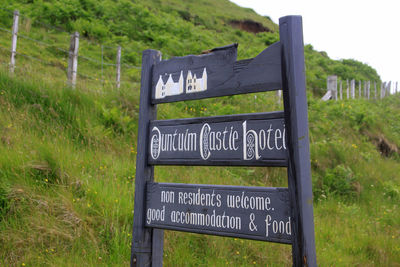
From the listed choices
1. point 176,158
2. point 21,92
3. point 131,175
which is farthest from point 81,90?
point 176,158

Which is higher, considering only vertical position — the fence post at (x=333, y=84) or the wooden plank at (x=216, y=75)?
the fence post at (x=333, y=84)

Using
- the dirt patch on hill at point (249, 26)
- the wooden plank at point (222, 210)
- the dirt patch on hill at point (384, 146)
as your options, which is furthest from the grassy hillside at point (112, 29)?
the wooden plank at point (222, 210)

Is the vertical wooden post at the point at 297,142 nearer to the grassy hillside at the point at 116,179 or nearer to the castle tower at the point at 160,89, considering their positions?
the castle tower at the point at 160,89

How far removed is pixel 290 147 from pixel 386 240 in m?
3.21

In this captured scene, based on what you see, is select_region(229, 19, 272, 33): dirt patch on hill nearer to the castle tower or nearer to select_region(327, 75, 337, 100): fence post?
select_region(327, 75, 337, 100): fence post

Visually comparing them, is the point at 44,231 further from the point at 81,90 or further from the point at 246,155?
the point at 81,90

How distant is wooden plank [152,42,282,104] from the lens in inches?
76.6

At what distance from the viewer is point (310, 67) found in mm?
17547

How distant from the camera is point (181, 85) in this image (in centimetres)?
230

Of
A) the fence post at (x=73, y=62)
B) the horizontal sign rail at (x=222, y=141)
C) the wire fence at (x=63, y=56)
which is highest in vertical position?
the wire fence at (x=63, y=56)

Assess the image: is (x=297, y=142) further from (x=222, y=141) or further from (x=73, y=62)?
(x=73, y=62)

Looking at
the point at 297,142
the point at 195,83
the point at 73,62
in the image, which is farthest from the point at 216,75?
the point at 73,62

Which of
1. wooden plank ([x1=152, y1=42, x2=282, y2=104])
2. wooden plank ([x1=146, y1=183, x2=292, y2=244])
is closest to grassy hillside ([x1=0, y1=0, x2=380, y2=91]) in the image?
wooden plank ([x1=152, y1=42, x2=282, y2=104])

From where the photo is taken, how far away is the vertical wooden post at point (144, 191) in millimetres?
2303
